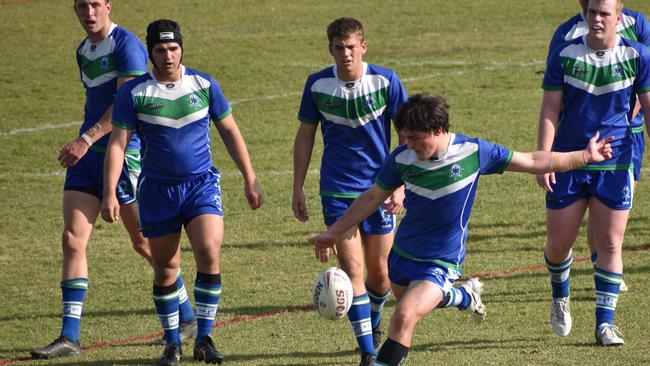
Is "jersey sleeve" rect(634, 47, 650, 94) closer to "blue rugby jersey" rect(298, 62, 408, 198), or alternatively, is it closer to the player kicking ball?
the player kicking ball

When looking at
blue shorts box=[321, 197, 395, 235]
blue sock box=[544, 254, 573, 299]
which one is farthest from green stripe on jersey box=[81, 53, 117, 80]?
blue sock box=[544, 254, 573, 299]

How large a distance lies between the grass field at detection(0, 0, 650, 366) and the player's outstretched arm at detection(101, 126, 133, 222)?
1.10 metres

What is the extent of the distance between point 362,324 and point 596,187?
1890 millimetres

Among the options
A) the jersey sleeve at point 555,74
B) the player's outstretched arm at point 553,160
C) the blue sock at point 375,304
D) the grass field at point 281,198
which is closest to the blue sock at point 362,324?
the grass field at point 281,198

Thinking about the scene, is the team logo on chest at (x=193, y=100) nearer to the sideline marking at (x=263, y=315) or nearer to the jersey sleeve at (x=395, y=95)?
the jersey sleeve at (x=395, y=95)

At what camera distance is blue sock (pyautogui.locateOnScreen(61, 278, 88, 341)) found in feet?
31.4

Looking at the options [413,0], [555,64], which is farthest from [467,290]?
[413,0]

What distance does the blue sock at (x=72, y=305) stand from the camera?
956 centimetres

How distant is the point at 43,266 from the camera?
12789 mm

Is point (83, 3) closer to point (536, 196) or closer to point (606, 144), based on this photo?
point (606, 144)

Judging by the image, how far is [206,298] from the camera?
355 inches

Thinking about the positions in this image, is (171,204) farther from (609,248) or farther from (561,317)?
(609,248)

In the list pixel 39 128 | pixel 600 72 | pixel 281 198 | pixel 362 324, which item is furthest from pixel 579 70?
pixel 39 128

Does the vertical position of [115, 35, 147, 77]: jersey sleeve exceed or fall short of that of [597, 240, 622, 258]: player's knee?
it exceeds it
